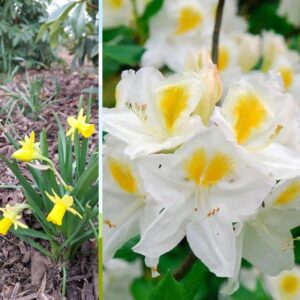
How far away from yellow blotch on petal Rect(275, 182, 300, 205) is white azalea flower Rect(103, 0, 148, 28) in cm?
45

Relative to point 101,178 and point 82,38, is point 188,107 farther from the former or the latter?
point 82,38

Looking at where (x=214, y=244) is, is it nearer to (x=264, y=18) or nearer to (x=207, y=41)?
(x=207, y=41)

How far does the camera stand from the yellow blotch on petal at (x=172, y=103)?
1.04 m

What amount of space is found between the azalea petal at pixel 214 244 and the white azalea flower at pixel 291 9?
577 millimetres

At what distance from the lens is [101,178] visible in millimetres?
1202

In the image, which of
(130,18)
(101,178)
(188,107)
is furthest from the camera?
(130,18)

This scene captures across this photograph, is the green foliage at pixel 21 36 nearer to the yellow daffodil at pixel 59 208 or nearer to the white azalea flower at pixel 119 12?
the white azalea flower at pixel 119 12

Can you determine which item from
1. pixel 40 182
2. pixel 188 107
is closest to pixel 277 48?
pixel 188 107

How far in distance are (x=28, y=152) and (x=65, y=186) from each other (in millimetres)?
92

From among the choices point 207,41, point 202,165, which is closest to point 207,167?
point 202,165

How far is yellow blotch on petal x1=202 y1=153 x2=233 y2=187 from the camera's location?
1040 millimetres

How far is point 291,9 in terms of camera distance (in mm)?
1461

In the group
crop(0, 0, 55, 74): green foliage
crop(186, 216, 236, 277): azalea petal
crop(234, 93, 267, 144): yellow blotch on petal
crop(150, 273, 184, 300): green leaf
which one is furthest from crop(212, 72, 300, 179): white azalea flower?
crop(0, 0, 55, 74): green foliage

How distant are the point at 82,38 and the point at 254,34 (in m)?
0.38
